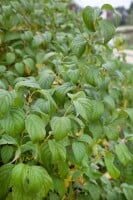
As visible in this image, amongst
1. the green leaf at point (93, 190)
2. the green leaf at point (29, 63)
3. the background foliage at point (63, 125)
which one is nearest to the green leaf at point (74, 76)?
the background foliage at point (63, 125)

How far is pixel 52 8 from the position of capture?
110 inches

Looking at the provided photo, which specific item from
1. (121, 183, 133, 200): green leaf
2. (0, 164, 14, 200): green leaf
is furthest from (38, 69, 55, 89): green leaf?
(121, 183, 133, 200): green leaf

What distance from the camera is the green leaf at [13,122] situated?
1.16 meters

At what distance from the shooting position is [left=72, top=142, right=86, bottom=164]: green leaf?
4.39 feet

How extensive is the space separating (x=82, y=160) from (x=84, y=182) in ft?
1.51

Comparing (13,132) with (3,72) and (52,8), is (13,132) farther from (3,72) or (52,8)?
(52,8)

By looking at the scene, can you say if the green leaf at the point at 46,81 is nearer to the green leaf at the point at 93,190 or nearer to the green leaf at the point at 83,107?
the green leaf at the point at 83,107

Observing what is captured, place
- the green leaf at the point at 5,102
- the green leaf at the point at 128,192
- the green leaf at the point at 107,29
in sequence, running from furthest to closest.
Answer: the green leaf at the point at 128,192, the green leaf at the point at 107,29, the green leaf at the point at 5,102

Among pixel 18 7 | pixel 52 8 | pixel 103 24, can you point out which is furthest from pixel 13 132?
pixel 52 8

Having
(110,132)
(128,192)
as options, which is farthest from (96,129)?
(128,192)

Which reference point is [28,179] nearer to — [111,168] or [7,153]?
[7,153]

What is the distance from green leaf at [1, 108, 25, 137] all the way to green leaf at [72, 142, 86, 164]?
239mm

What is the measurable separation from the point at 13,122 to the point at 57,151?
0.61ft

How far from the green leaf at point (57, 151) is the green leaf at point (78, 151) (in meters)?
0.07
